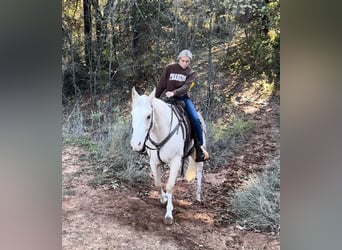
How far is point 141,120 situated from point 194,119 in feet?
1.07

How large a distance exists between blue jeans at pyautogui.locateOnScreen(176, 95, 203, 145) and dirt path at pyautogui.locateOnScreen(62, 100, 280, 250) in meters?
0.25

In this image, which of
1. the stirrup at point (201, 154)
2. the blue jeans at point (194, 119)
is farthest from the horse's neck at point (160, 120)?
the stirrup at point (201, 154)

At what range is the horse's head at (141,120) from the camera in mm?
2344

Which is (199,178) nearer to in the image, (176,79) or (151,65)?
(176,79)

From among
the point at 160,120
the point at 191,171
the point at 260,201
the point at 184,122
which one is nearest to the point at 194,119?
the point at 184,122

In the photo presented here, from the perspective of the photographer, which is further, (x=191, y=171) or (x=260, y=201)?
(x=191, y=171)

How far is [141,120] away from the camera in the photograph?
234 centimetres

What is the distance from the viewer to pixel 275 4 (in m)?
2.22

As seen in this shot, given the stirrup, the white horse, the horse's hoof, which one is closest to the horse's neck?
the white horse

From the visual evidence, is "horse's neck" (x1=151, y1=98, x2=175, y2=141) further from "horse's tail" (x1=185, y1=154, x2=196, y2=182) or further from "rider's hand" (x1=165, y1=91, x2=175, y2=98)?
"horse's tail" (x1=185, y1=154, x2=196, y2=182)
